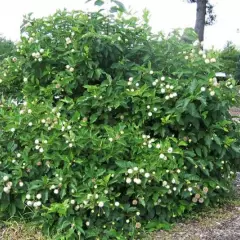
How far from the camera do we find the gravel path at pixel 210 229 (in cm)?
257

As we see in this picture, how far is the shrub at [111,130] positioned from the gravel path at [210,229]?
11 cm

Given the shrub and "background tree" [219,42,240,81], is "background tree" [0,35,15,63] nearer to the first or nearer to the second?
the shrub

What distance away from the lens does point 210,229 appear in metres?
2.68

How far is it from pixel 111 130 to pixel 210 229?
102 centimetres

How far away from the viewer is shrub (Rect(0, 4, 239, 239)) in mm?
2441

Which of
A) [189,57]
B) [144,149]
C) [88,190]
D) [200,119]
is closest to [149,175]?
[144,149]

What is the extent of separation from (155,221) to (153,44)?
1389mm

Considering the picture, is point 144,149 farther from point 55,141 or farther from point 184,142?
point 55,141

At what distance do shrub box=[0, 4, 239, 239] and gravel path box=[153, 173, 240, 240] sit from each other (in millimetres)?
109

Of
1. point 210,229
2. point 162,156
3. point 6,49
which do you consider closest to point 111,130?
point 162,156

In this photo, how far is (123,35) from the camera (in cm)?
289

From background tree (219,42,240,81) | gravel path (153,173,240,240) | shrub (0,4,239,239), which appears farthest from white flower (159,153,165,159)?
background tree (219,42,240,81)

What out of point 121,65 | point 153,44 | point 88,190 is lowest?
point 88,190

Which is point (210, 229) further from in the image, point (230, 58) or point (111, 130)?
point (230, 58)
